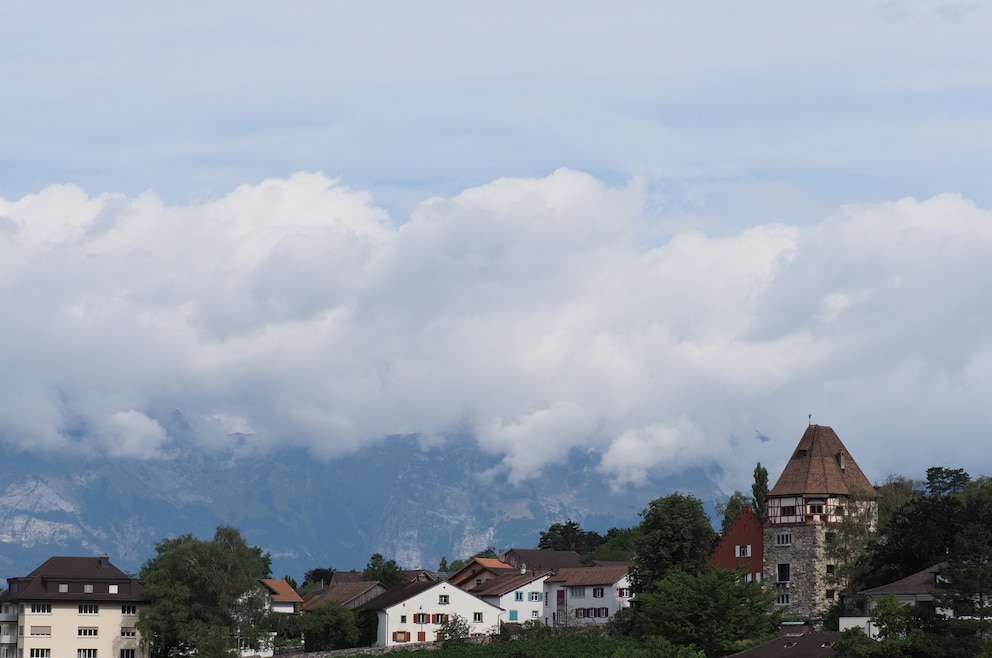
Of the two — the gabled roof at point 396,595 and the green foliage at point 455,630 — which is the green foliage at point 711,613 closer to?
the green foliage at point 455,630

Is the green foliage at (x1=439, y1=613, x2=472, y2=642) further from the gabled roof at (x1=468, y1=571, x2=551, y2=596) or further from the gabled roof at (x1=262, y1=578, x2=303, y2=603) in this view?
the gabled roof at (x1=262, y1=578, x2=303, y2=603)

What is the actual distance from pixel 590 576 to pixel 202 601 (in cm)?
3507

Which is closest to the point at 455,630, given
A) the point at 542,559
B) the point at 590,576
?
the point at 590,576

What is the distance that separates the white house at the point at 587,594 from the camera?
5128 inches

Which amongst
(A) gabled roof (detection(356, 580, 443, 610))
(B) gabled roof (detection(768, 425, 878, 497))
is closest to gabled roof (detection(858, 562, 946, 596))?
(B) gabled roof (detection(768, 425, 878, 497))

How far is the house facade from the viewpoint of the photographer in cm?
12575

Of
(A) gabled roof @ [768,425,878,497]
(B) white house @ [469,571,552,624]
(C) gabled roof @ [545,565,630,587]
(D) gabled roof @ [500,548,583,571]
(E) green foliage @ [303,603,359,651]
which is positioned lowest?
(E) green foliage @ [303,603,359,651]

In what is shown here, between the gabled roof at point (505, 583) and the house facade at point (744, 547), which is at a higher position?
the house facade at point (744, 547)

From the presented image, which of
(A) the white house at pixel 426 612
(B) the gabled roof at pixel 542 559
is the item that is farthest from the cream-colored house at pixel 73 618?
(B) the gabled roof at pixel 542 559

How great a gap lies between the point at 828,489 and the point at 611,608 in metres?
21.4

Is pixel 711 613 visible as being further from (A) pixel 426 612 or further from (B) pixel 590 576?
(A) pixel 426 612

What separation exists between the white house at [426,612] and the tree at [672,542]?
19338 millimetres

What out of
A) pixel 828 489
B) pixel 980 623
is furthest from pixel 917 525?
pixel 980 623

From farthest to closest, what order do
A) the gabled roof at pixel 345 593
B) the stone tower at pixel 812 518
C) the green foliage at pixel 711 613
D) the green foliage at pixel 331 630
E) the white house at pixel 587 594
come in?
1. the gabled roof at pixel 345 593
2. the white house at pixel 587 594
3. the green foliage at pixel 331 630
4. the stone tower at pixel 812 518
5. the green foliage at pixel 711 613
